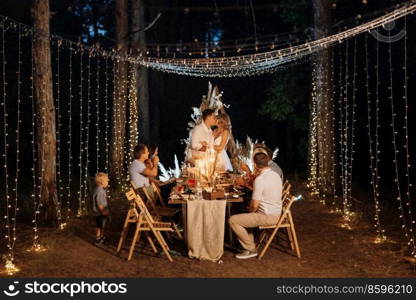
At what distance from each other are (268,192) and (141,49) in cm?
751

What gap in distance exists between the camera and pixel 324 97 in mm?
10672

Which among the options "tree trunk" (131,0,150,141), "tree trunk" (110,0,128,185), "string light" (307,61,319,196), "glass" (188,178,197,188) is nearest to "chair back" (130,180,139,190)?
"glass" (188,178,197,188)

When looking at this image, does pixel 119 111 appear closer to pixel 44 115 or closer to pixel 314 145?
pixel 44 115

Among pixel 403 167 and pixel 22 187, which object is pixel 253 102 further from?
pixel 22 187

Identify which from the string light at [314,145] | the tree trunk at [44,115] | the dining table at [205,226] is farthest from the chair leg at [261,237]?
the string light at [314,145]

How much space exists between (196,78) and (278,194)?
14957 millimetres

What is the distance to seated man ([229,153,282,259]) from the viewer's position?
613 centimetres

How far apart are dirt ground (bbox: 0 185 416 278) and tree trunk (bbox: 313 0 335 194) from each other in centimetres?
311

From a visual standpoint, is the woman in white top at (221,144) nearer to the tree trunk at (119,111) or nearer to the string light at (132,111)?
the tree trunk at (119,111)

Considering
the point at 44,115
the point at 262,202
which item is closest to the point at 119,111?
the point at 44,115

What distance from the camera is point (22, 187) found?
12.3m

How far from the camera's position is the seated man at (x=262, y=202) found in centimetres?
613

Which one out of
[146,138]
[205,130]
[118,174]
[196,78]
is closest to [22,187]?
[118,174]

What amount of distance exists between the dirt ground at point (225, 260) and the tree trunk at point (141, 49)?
631 centimetres
